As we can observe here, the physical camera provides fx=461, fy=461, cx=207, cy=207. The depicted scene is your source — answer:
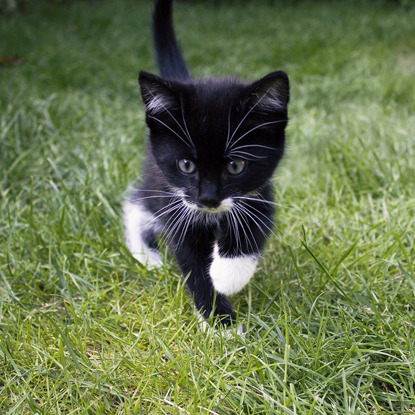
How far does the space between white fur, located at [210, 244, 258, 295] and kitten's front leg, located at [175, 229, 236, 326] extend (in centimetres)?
→ 5

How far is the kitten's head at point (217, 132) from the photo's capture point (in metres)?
1.73

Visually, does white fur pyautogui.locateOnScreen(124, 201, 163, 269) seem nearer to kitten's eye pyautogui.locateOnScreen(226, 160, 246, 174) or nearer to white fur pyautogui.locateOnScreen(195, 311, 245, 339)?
white fur pyautogui.locateOnScreen(195, 311, 245, 339)

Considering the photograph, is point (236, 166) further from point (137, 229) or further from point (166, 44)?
point (166, 44)

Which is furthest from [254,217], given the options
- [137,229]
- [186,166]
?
[137,229]

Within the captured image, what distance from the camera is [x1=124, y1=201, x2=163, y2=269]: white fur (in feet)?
7.86

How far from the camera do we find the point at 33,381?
1.64m

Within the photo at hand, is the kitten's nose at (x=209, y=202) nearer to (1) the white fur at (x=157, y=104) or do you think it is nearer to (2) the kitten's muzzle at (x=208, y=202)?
(2) the kitten's muzzle at (x=208, y=202)

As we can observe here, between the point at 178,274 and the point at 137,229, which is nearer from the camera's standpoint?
the point at 178,274

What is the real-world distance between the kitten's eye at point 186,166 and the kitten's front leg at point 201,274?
1.03ft

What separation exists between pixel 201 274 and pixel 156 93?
0.77 metres

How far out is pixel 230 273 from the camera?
6.11 ft

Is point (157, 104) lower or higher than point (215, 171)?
higher

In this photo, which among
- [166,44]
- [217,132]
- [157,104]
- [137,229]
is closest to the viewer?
[217,132]

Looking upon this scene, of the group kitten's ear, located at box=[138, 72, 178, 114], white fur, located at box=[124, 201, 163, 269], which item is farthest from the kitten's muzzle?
white fur, located at box=[124, 201, 163, 269]
